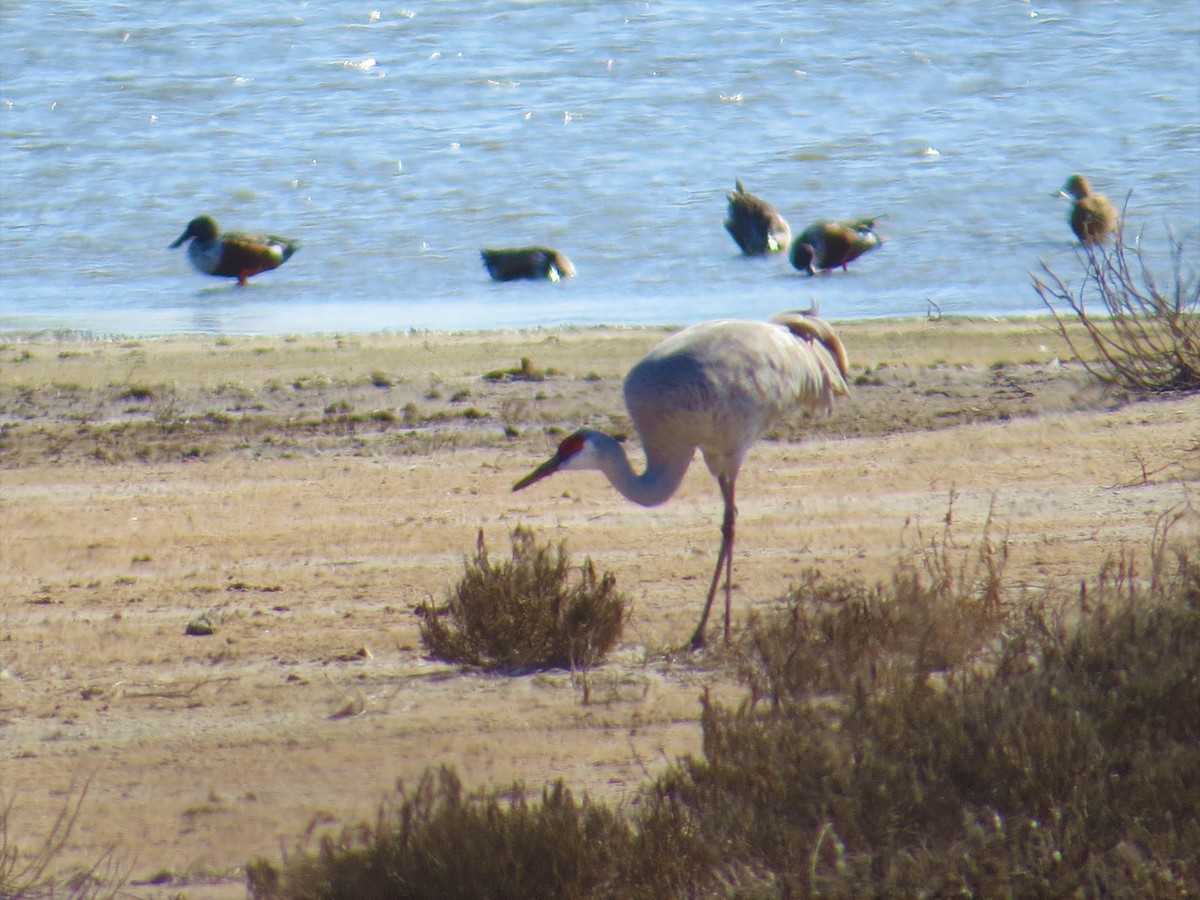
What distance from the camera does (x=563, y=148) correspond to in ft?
76.3

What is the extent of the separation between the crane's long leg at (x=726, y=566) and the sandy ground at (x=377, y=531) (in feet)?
0.42

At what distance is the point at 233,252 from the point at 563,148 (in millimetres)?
7088

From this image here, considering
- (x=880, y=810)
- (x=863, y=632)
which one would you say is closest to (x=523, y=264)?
(x=863, y=632)

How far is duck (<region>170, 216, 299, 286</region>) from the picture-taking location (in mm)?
17344

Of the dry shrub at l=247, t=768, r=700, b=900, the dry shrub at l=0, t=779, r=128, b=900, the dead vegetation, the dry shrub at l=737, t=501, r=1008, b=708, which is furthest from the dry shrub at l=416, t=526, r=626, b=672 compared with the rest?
the dry shrub at l=247, t=768, r=700, b=900

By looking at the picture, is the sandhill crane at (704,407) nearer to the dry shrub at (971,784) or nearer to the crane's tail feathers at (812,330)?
the crane's tail feathers at (812,330)

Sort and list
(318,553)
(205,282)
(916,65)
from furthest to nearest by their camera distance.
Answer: (916,65) < (205,282) < (318,553)

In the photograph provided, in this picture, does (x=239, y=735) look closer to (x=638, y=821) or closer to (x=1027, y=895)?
(x=638, y=821)

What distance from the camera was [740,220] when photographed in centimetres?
1809

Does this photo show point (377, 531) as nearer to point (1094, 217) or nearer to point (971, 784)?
point (971, 784)

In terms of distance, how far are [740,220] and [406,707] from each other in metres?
12.8

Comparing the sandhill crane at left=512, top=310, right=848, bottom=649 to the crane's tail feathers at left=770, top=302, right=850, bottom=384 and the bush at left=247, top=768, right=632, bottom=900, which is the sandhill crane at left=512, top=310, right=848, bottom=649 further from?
the bush at left=247, top=768, right=632, bottom=900

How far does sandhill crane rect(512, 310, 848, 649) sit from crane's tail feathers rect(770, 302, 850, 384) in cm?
31

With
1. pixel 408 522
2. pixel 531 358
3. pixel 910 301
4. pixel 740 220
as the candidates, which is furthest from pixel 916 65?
pixel 408 522
